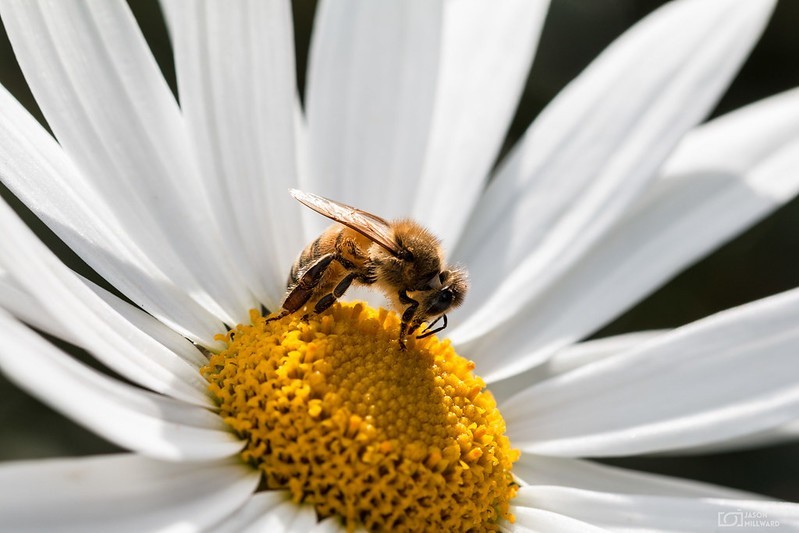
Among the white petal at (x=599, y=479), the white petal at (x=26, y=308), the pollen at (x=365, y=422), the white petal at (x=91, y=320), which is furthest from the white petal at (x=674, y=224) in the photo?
the white petal at (x=26, y=308)

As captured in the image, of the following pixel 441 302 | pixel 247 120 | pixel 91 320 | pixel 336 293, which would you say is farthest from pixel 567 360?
pixel 91 320

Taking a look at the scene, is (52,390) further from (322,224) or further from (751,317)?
(751,317)

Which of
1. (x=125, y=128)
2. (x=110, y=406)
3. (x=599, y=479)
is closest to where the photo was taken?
(x=110, y=406)

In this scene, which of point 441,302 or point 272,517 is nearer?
point 272,517

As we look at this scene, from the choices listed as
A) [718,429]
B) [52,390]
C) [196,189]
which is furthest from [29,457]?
[718,429]

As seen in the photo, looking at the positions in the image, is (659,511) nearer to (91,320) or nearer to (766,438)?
(766,438)

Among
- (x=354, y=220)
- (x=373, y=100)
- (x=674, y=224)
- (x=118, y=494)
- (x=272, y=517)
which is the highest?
(x=373, y=100)

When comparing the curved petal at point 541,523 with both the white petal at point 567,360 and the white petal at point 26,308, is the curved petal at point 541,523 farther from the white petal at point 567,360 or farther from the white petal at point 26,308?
the white petal at point 26,308
